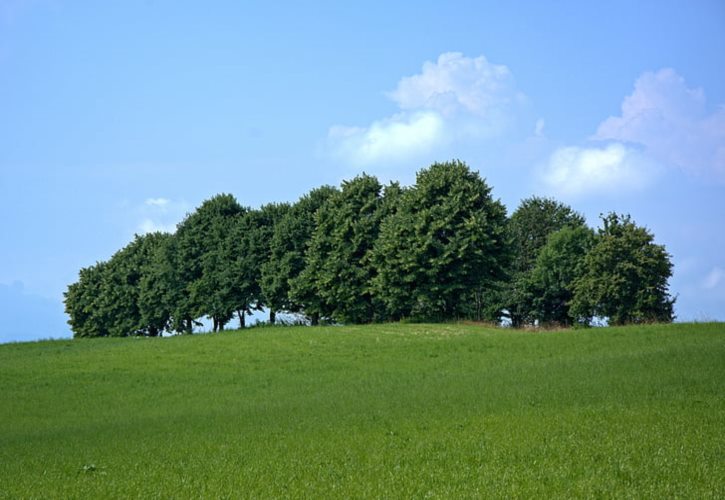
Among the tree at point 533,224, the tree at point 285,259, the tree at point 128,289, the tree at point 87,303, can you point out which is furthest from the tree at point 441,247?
the tree at point 87,303

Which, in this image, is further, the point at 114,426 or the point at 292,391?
the point at 292,391

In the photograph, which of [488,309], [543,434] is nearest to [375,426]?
[543,434]

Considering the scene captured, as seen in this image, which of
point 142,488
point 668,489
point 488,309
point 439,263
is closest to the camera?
point 668,489

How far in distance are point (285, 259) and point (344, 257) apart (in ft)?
25.8

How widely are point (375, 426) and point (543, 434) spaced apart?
576cm

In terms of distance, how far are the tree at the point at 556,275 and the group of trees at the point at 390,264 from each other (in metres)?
0.16

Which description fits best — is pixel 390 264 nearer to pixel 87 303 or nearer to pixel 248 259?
pixel 248 259

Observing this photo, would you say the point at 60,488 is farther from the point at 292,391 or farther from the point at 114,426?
the point at 292,391

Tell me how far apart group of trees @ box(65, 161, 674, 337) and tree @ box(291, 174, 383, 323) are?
0.40 ft

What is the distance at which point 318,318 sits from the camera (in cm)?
7794

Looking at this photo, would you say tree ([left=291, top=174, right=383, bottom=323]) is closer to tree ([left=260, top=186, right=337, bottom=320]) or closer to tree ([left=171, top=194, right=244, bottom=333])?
tree ([left=260, top=186, right=337, bottom=320])

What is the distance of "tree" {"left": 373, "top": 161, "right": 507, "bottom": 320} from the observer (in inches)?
2633

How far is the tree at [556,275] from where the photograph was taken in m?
88.9

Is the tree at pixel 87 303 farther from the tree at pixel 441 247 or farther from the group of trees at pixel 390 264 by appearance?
the tree at pixel 441 247
